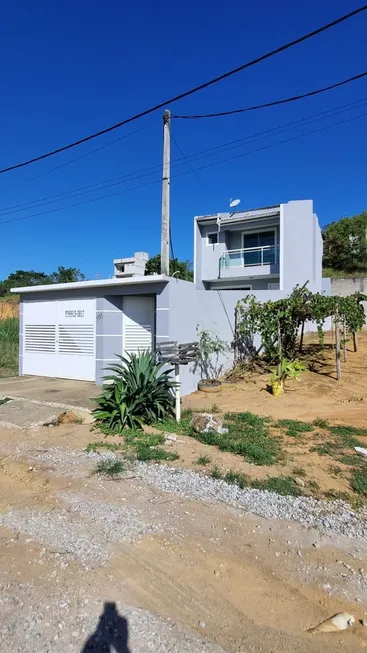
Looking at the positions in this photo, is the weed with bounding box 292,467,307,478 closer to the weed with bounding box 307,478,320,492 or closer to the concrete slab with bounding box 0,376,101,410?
the weed with bounding box 307,478,320,492

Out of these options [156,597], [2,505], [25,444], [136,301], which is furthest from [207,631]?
[136,301]

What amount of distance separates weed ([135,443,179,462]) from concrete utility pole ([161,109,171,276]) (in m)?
4.89

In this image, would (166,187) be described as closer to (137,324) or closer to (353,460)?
(137,324)

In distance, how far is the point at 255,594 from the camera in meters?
2.42

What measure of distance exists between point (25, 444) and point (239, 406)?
4.24 metres

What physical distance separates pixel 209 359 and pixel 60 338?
4417 mm

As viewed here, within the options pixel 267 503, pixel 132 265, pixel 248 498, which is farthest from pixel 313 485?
pixel 132 265

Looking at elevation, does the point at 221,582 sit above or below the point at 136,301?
below

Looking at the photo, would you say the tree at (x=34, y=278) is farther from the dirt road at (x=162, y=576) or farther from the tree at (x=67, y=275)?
the dirt road at (x=162, y=576)

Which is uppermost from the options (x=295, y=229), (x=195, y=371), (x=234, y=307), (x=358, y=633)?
(x=295, y=229)

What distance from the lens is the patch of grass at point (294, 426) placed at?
5887mm

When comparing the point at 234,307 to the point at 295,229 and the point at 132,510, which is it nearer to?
the point at 132,510

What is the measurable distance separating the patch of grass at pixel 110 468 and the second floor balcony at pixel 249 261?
18.1 metres

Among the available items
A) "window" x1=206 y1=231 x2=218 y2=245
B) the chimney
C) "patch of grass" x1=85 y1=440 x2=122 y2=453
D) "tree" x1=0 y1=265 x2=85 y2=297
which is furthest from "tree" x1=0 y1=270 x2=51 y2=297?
"patch of grass" x1=85 y1=440 x2=122 y2=453
